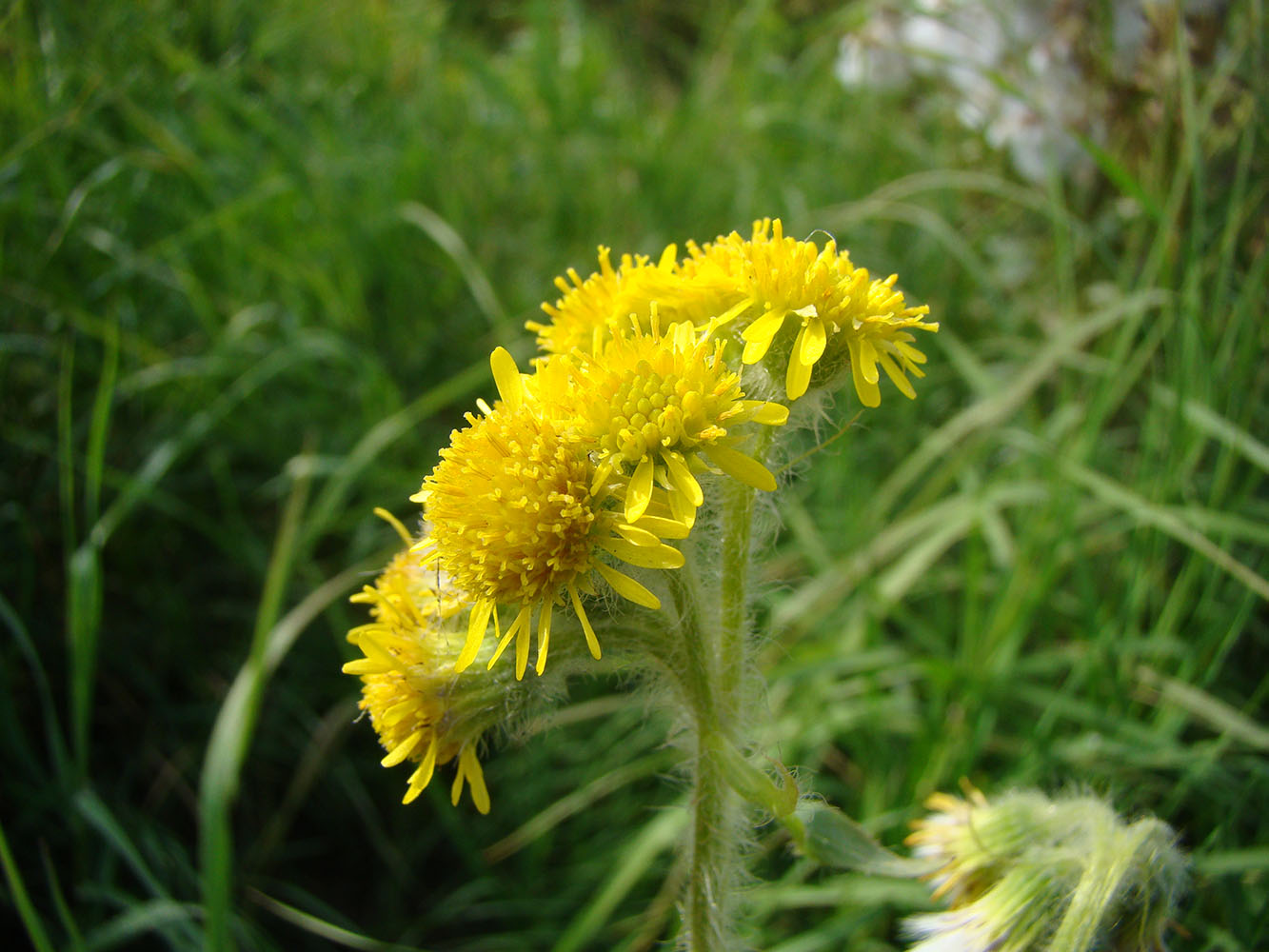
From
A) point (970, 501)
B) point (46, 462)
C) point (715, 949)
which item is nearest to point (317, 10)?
point (46, 462)

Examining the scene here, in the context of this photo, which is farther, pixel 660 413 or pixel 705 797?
pixel 705 797

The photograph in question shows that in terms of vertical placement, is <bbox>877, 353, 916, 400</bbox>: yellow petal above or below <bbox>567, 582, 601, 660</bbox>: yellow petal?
above

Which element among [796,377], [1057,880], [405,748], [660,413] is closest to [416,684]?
[405,748]

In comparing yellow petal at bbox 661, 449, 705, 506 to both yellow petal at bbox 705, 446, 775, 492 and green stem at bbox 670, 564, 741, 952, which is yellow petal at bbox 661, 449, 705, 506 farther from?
green stem at bbox 670, 564, 741, 952

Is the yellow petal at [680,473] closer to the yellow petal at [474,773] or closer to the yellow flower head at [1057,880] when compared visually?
the yellow petal at [474,773]

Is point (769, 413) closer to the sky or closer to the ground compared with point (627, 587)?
closer to the sky

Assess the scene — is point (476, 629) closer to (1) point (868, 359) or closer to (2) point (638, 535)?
(2) point (638, 535)

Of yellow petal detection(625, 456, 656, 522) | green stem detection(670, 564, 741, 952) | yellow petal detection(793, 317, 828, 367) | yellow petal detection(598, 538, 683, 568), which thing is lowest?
green stem detection(670, 564, 741, 952)

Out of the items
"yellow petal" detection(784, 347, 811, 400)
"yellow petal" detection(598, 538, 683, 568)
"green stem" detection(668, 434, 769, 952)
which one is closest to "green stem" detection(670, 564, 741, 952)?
"green stem" detection(668, 434, 769, 952)
